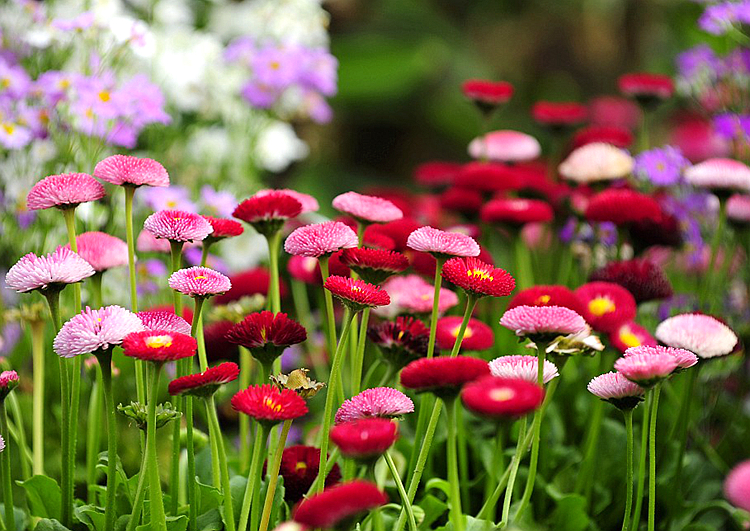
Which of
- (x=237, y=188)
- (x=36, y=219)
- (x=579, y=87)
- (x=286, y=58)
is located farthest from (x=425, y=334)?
(x=579, y=87)

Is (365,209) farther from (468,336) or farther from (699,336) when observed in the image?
(699,336)

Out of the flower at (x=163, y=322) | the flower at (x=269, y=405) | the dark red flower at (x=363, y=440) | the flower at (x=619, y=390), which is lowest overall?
the flower at (x=619, y=390)

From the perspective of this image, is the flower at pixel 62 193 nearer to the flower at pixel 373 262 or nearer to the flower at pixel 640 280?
the flower at pixel 373 262

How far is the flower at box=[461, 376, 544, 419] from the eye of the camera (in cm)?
37

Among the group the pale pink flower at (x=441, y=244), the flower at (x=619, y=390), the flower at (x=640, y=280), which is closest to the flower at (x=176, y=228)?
the pale pink flower at (x=441, y=244)

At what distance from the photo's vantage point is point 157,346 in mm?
433

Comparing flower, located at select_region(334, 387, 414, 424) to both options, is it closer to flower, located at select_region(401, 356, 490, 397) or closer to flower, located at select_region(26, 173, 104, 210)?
flower, located at select_region(401, 356, 490, 397)

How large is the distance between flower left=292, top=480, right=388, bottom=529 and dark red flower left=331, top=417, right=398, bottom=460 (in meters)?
0.02

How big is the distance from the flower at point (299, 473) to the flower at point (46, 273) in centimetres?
18

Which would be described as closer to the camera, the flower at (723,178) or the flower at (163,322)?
the flower at (163,322)

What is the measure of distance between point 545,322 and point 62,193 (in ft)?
0.99

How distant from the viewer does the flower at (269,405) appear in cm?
42

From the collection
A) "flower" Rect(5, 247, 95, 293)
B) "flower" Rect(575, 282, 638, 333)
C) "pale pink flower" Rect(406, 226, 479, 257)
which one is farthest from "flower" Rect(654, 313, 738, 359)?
"flower" Rect(5, 247, 95, 293)

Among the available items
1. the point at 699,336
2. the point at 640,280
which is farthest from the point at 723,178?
the point at 699,336
